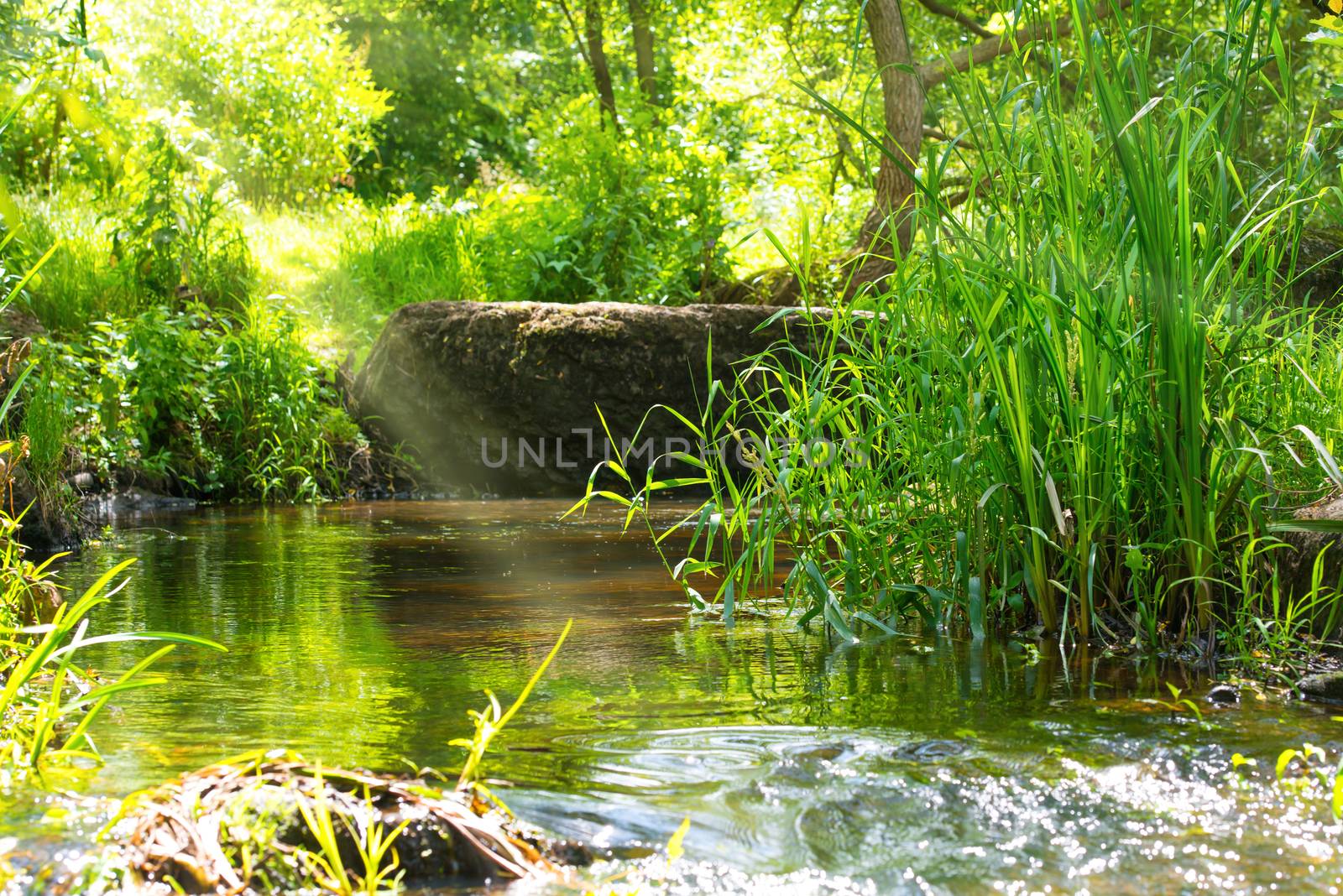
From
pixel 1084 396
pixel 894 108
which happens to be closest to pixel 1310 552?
pixel 1084 396

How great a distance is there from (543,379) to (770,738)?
6422 mm

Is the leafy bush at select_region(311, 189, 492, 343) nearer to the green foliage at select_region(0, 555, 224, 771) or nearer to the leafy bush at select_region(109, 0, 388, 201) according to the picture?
the leafy bush at select_region(109, 0, 388, 201)

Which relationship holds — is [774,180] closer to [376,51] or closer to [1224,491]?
[376,51]

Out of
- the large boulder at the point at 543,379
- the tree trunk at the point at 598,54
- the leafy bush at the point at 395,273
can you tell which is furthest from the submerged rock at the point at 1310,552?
the tree trunk at the point at 598,54

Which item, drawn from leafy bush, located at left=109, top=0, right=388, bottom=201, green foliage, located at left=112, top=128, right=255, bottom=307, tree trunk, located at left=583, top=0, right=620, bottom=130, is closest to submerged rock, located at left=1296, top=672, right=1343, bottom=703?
green foliage, located at left=112, top=128, right=255, bottom=307

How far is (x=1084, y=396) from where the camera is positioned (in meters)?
2.96

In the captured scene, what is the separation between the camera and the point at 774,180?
1817 cm

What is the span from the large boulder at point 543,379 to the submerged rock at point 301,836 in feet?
21.7

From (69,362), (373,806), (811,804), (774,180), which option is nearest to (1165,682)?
(811,804)

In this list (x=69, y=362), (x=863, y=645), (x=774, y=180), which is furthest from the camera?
(x=774, y=180)

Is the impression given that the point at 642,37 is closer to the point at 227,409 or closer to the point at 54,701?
the point at 227,409

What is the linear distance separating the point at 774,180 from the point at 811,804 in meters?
16.8

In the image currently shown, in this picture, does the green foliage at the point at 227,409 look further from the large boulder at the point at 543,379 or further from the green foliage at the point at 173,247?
the large boulder at the point at 543,379

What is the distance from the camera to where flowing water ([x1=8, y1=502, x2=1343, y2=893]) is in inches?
69.0
